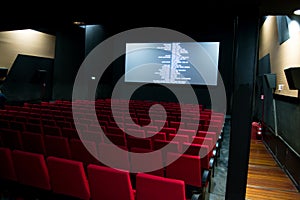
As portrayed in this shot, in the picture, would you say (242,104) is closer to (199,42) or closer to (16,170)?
(16,170)

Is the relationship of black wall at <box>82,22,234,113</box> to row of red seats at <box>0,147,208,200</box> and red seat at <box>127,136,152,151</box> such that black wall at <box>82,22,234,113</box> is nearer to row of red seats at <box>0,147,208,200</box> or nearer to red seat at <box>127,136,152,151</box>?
red seat at <box>127,136,152,151</box>

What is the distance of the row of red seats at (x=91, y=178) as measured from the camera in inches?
75.5

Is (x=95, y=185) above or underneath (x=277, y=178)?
above

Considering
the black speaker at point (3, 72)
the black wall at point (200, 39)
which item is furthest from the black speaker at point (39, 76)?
the black wall at point (200, 39)

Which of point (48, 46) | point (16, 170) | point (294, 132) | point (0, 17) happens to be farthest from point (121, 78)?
point (16, 170)

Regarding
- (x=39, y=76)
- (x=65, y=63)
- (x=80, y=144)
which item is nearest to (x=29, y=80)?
(x=39, y=76)

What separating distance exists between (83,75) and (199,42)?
6189 mm

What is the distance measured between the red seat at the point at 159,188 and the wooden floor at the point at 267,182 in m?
2.26

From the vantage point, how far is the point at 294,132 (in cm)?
446

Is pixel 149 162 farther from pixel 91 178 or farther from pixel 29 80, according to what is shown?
pixel 29 80

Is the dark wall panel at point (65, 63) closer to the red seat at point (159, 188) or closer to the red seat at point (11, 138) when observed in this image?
the red seat at point (11, 138)

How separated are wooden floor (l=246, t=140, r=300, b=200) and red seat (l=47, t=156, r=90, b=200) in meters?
2.51

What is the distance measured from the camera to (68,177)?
2.33 metres

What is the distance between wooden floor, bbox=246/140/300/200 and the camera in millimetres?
3729
